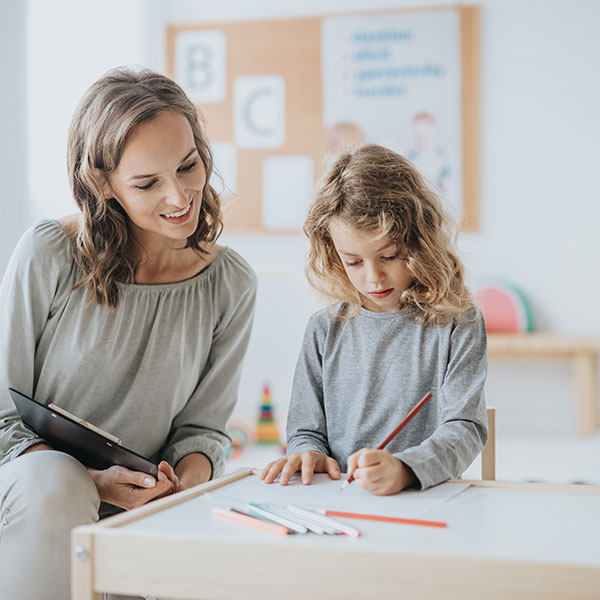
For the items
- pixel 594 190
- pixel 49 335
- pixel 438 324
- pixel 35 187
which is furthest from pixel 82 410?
pixel 594 190

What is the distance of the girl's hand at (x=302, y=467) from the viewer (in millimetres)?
990

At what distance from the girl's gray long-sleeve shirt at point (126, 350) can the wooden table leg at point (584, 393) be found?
1.93 metres

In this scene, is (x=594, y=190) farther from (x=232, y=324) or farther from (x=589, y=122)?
(x=232, y=324)

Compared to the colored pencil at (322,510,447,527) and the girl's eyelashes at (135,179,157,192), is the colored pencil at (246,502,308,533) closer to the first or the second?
the colored pencil at (322,510,447,527)

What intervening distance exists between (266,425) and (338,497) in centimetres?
210

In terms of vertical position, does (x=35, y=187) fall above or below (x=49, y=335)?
above

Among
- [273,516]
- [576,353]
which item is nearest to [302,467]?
[273,516]

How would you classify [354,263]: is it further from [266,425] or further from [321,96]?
[321,96]

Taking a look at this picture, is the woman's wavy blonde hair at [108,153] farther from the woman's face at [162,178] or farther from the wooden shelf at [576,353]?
the wooden shelf at [576,353]

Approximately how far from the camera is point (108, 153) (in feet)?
4.01

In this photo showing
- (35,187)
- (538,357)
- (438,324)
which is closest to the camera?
(438,324)

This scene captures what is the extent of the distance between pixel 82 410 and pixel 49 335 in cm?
12

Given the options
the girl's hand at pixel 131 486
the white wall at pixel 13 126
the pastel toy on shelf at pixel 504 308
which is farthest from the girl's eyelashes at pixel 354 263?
the pastel toy on shelf at pixel 504 308

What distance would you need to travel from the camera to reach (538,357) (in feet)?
10.1
